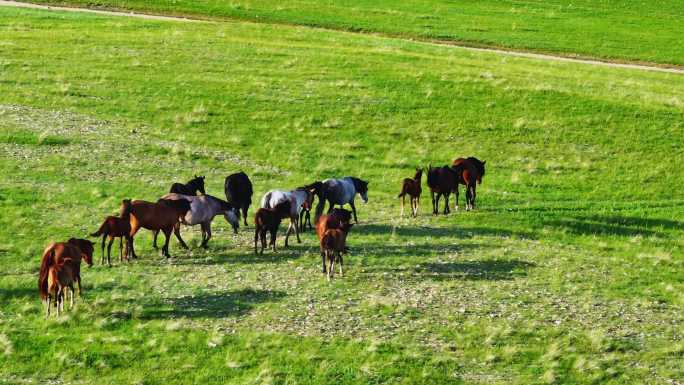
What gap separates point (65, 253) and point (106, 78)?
28.8 meters

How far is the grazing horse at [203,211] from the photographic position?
2753 cm

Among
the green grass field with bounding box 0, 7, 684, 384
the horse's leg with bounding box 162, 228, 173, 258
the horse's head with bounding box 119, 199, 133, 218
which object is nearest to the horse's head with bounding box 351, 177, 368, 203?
the green grass field with bounding box 0, 7, 684, 384

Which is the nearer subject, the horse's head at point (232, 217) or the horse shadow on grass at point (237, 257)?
the horse shadow on grass at point (237, 257)

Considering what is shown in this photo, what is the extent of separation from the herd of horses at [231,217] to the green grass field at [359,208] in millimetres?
582

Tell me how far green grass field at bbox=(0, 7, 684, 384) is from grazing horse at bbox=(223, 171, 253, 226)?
762mm

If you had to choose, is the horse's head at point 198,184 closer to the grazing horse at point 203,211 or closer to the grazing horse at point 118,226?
the grazing horse at point 203,211

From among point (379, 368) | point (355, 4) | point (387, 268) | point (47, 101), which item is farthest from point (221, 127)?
point (355, 4)

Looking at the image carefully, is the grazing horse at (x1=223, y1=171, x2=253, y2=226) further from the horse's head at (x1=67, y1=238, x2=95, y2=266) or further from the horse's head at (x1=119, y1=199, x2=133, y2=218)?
the horse's head at (x1=67, y1=238, x2=95, y2=266)

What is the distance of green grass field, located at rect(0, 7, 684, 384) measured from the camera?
71.6 ft

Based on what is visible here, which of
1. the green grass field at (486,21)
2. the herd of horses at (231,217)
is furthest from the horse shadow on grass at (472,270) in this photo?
the green grass field at (486,21)

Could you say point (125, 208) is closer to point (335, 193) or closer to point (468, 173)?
point (335, 193)

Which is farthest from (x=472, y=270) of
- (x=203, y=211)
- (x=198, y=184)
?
(x=198, y=184)

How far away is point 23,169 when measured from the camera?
1410 inches

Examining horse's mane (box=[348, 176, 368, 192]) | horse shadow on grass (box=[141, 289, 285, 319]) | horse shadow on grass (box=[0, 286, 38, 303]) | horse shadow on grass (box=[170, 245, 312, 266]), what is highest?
horse's mane (box=[348, 176, 368, 192])
